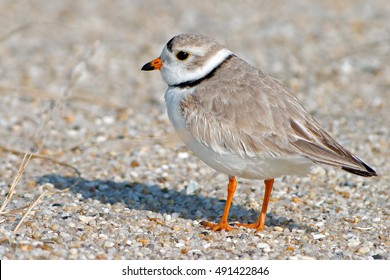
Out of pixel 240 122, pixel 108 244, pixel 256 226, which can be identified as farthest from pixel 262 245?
pixel 108 244

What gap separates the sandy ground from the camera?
4.89 metres

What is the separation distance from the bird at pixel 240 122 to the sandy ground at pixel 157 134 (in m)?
0.51

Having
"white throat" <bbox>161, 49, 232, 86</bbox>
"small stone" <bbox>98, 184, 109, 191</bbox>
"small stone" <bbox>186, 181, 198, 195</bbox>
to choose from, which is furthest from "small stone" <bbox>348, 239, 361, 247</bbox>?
"small stone" <bbox>98, 184, 109, 191</bbox>

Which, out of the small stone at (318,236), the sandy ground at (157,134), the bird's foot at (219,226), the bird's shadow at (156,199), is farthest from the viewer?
the bird's shadow at (156,199)

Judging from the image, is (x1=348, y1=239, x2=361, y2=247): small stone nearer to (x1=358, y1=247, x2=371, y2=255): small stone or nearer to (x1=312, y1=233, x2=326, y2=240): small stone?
(x1=358, y1=247, x2=371, y2=255): small stone

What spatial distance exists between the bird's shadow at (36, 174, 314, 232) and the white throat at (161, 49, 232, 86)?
3.46 ft

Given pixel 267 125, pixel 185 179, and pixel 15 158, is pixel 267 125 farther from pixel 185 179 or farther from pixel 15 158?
pixel 15 158

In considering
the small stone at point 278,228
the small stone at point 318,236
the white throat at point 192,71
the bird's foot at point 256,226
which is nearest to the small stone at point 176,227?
the bird's foot at point 256,226

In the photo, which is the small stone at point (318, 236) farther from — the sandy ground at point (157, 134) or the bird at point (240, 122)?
the bird at point (240, 122)

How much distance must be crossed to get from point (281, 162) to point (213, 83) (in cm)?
84

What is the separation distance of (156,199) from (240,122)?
1.32 m

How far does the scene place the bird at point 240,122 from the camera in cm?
474

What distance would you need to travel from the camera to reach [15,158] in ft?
21.8
